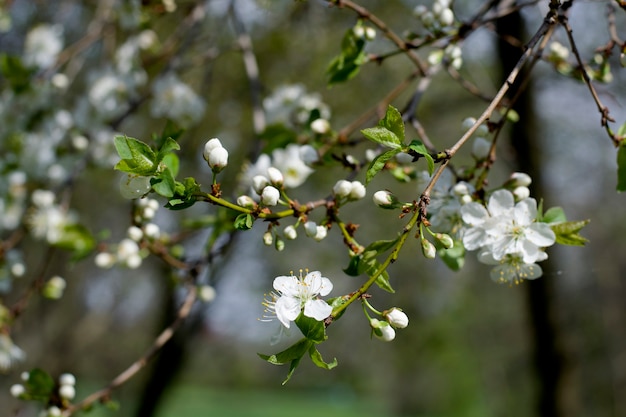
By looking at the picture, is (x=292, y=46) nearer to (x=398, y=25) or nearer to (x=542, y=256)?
(x=398, y=25)

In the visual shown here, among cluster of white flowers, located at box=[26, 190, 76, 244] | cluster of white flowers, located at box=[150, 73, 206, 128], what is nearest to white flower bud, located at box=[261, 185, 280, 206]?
cluster of white flowers, located at box=[26, 190, 76, 244]

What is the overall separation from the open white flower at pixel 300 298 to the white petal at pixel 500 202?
337 millimetres

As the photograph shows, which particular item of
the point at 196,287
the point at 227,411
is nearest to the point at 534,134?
the point at 196,287

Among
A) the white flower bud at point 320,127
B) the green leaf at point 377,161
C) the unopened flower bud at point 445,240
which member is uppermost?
the green leaf at point 377,161

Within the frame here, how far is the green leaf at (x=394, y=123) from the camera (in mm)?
936

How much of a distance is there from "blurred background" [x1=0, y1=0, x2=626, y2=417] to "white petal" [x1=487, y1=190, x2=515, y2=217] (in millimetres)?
439

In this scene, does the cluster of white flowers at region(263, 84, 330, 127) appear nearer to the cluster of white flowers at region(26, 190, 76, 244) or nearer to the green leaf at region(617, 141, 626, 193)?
the cluster of white flowers at region(26, 190, 76, 244)

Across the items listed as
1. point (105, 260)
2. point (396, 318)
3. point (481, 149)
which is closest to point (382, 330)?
point (396, 318)

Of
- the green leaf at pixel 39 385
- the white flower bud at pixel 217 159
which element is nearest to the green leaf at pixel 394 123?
the white flower bud at pixel 217 159

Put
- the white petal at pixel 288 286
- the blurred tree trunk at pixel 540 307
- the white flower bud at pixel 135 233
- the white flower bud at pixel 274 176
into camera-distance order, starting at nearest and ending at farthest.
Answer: the white petal at pixel 288 286, the white flower bud at pixel 274 176, the white flower bud at pixel 135 233, the blurred tree trunk at pixel 540 307

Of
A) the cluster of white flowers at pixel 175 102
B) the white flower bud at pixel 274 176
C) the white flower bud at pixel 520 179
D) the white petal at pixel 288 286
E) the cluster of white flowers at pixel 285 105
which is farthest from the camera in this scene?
the cluster of white flowers at pixel 175 102

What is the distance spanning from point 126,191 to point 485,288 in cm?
1368

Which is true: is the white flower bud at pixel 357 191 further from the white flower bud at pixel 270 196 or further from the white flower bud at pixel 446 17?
the white flower bud at pixel 446 17

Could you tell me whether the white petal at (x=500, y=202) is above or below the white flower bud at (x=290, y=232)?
above
